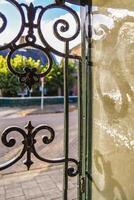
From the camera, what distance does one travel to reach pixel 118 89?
1.27m

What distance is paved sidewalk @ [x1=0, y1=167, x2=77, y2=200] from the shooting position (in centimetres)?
357

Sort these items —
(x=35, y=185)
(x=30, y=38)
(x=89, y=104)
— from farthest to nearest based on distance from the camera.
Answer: (x=35, y=185) → (x=89, y=104) → (x=30, y=38)

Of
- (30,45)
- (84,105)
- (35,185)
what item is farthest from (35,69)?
(35,185)

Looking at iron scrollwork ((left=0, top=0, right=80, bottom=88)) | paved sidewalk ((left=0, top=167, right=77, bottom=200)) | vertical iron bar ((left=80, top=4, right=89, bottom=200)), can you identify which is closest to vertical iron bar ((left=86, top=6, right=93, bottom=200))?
vertical iron bar ((left=80, top=4, right=89, bottom=200))

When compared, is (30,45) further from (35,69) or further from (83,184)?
(83,184)

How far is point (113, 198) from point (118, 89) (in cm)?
50

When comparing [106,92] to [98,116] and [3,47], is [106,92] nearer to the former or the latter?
[98,116]

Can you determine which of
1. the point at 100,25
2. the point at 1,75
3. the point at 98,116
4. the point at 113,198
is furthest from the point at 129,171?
the point at 1,75

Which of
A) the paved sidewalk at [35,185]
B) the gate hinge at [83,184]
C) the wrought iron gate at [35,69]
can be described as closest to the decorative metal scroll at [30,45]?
the wrought iron gate at [35,69]

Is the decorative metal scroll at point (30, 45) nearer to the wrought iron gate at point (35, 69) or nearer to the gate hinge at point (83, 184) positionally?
the wrought iron gate at point (35, 69)

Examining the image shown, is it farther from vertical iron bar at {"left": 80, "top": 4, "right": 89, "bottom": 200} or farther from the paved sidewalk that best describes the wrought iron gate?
the paved sidewalk

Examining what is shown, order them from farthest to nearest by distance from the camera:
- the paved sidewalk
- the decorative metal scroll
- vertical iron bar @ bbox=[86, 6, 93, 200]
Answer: the paved sidewalk, vertical iron bar @ bbox=[86, 6, 93, 200], the decorative metal scroll

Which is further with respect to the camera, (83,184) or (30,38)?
(83,184)

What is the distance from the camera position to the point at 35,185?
13.2 feet
